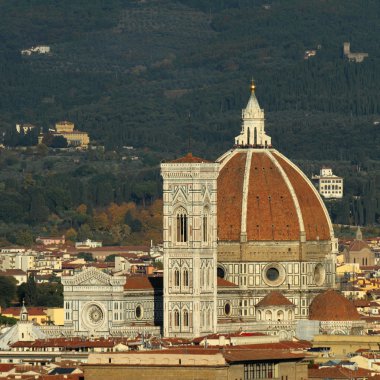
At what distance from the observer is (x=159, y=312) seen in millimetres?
93312

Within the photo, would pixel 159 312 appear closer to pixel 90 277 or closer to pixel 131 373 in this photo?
pixel 90 277

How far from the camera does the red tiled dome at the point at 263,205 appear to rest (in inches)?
3856

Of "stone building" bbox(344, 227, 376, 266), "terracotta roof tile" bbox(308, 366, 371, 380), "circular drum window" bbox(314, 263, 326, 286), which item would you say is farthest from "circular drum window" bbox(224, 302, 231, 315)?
"stone building" bbox(344, 227, 376, 266)

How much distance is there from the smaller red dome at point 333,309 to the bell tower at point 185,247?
6.00 m

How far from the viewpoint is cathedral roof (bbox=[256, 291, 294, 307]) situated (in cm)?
9569

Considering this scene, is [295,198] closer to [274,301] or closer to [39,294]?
[274,301]

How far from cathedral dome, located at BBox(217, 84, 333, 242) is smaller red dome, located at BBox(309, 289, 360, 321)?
2.82 meters

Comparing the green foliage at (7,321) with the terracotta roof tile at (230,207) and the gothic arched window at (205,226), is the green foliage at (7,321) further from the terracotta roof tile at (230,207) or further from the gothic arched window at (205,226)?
the gothic arched window at (205,226)

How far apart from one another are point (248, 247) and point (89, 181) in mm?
87288

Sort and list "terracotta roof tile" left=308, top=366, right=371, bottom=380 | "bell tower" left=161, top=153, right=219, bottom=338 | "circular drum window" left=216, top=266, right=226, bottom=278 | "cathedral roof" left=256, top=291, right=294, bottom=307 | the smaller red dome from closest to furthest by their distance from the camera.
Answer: "terracotta roof tile" left=308, top=366, right=371, bottom=380
"bell tower" left=161, top=153, right=219, bottom=338
the smaller red dome
"cathedral roof" left=256, top=291, right=294, bottom=307
"circular drum window" left=216, top=266, right=226, bottom=278

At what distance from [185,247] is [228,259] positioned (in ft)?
26.5

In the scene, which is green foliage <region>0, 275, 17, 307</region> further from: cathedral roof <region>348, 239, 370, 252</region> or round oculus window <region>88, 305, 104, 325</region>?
cathedral roof <region>348, 239, 370, 252</region>

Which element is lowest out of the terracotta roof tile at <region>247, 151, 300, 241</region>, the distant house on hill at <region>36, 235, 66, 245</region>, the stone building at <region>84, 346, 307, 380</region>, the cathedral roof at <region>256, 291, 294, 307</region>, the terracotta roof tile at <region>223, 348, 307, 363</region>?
the stone building at <region>84, 346, 307, 380</region>

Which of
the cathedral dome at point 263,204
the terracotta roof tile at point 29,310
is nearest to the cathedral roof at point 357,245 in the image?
the terracotta roof tile at point 29,310
